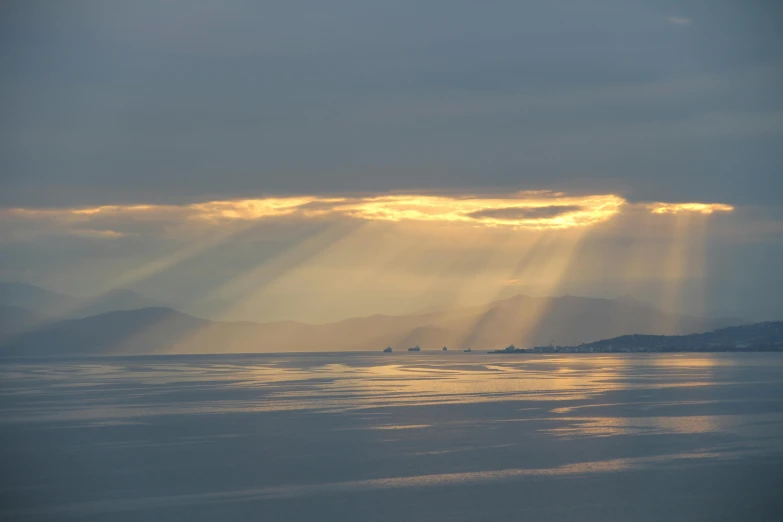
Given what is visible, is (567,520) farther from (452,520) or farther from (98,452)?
(98,452)

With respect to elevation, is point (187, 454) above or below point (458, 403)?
below

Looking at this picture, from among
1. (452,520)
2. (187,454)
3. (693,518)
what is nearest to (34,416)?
(187,454)

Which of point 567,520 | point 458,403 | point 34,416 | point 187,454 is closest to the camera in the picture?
point 567,520

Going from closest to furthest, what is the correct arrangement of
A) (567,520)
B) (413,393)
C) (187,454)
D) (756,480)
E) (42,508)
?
(567,520), (42,508), (756,480), (187,454), (413,393)

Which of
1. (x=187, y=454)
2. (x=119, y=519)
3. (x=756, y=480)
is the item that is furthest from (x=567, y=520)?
(x=187, y=454)

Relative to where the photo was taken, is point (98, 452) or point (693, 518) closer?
point (693, 518)

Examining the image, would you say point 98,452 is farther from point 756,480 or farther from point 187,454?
point 756,480

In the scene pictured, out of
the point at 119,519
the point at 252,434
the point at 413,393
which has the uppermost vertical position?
the point at 413,393
